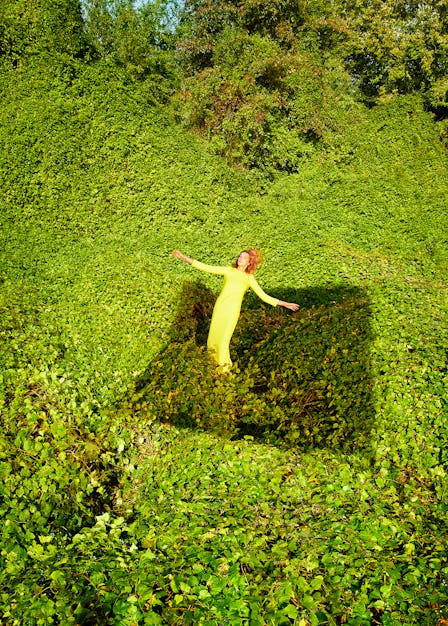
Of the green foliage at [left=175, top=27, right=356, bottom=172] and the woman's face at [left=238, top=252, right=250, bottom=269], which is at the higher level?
the green foliage at [left=175, top=27, right=356, bottom=172]

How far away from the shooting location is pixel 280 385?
6.46 m

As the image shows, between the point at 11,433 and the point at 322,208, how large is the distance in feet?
41.3

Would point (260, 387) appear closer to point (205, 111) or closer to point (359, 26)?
point (205, 111)

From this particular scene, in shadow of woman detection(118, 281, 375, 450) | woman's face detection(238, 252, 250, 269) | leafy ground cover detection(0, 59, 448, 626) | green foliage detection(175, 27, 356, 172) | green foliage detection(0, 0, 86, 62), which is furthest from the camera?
green foliage detection(175, 27, 356, 172)

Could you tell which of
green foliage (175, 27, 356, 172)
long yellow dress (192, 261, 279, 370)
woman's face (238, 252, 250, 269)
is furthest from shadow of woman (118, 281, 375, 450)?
green foliage (175, 27, 356, 172)

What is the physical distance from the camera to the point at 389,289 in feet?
29.8

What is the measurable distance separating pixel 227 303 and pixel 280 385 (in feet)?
4.20

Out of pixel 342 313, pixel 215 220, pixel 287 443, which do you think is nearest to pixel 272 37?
pixel 215 220

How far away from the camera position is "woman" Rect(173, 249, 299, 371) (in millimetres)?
6262

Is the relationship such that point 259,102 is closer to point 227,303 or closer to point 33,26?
point 33,26

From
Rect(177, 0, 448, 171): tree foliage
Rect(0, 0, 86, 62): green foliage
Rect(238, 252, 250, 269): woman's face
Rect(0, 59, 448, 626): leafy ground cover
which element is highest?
Rect(177, 0, 448, 171): tree foliage

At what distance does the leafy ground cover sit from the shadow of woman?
3 cm

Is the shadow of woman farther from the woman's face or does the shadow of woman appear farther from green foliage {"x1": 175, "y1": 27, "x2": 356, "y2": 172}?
green foliage {"x1": 175, "y1": 27, "x2": 356, "y2": 172}

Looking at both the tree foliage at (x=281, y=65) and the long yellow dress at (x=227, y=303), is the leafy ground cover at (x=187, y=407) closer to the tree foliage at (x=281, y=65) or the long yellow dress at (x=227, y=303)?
the long yellow dress at (x=227, y=303)
